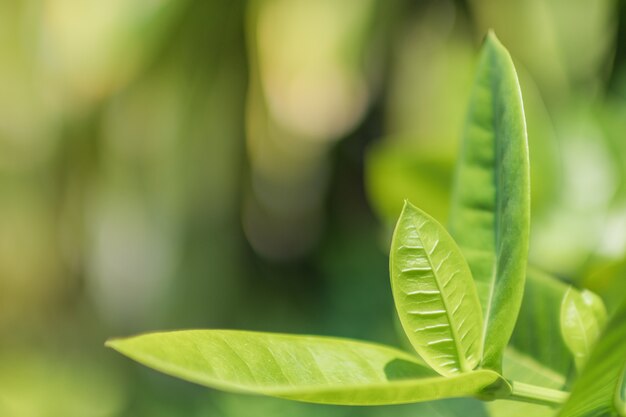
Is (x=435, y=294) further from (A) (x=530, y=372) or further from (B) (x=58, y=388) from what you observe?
(B) (x=58, y=388)

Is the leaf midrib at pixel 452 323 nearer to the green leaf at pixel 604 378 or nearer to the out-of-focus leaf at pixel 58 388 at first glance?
the green leaf at pixel 604 378

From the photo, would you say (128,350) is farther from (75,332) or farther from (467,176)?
(75,332)

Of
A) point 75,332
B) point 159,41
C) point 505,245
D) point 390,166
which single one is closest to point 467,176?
point 505,245

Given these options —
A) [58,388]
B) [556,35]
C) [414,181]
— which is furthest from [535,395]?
[58,388]

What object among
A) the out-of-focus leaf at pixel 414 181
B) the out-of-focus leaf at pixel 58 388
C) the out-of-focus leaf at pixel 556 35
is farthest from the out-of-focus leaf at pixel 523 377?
the out-of-focus leaf at pixel 58 388

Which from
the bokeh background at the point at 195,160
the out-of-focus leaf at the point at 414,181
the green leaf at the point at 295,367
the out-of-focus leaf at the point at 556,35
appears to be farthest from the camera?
the bokeh background at the point at 195,160

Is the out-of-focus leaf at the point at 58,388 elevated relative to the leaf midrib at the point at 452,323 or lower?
lower
